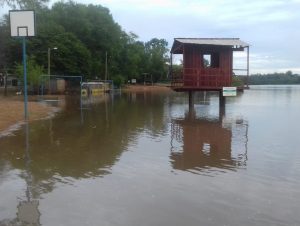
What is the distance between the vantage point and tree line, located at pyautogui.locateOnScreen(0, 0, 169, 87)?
62.0 meters

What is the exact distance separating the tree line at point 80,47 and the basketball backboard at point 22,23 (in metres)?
13.7

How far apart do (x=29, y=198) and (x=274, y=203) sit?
4.36 m

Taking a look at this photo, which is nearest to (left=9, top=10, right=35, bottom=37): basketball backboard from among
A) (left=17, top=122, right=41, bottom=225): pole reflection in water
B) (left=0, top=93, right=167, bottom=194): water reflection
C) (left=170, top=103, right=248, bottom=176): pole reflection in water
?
(left=0, top=93, right=167, bottom=194): water reflection

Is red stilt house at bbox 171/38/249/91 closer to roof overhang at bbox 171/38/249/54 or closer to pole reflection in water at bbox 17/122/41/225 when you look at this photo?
roof overhang at bbox 171/38/249/54

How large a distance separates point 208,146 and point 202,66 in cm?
1684

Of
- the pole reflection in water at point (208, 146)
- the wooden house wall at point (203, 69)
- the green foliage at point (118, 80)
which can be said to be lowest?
the pole reflection in water at point (208, 146)

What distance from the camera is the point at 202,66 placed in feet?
99.6

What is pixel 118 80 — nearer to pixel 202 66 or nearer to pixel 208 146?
pixel 202 66

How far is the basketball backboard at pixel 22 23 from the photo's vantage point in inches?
827

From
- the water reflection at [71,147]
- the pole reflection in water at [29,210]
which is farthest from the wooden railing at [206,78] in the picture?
the pole reflection in water at [29,210]

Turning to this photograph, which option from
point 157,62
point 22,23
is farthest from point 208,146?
point 157,62

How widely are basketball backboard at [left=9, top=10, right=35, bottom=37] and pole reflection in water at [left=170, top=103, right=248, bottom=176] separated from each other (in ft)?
26.9

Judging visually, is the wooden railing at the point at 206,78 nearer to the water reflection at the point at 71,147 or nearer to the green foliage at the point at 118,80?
the water reflection at the point at 71,147

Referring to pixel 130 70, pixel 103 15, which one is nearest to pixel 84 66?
pixel 103 15
